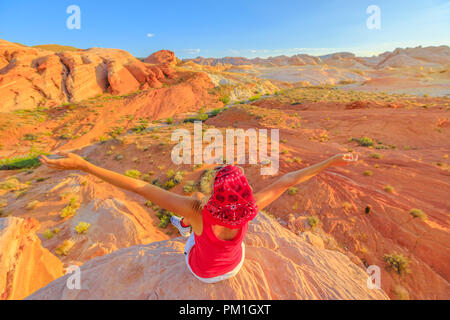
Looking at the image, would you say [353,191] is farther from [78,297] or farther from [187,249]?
[78,297]

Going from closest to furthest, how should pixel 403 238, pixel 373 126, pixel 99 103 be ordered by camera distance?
pixel 403 238, pixel 373 126, pixel 99 103

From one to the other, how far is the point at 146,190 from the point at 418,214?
21.4 ft

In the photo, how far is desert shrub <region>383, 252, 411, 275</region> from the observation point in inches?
146

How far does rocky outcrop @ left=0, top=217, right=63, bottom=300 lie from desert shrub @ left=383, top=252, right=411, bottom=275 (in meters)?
6.02

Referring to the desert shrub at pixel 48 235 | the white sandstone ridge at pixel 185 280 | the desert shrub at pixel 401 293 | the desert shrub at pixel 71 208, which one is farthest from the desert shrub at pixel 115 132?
the desert shrub at pixel 401 293

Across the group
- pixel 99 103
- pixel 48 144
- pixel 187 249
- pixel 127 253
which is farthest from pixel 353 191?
pixel 99 103

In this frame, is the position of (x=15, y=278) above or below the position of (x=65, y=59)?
below

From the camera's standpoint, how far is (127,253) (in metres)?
2.46

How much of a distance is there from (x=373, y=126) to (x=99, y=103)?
29366mm

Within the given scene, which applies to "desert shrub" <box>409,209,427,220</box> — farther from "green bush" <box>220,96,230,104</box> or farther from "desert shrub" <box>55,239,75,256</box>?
"green bush" <box>220,96,230,104</box>

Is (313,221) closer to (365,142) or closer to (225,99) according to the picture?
(365,142)

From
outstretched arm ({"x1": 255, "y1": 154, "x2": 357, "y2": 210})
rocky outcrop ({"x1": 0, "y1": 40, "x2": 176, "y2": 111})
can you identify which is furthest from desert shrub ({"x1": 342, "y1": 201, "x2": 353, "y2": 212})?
rocky outcrop ({"x1": 0, "y1": 40, "x2": 176, "y2": 111})

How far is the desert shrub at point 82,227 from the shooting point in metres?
4.64
